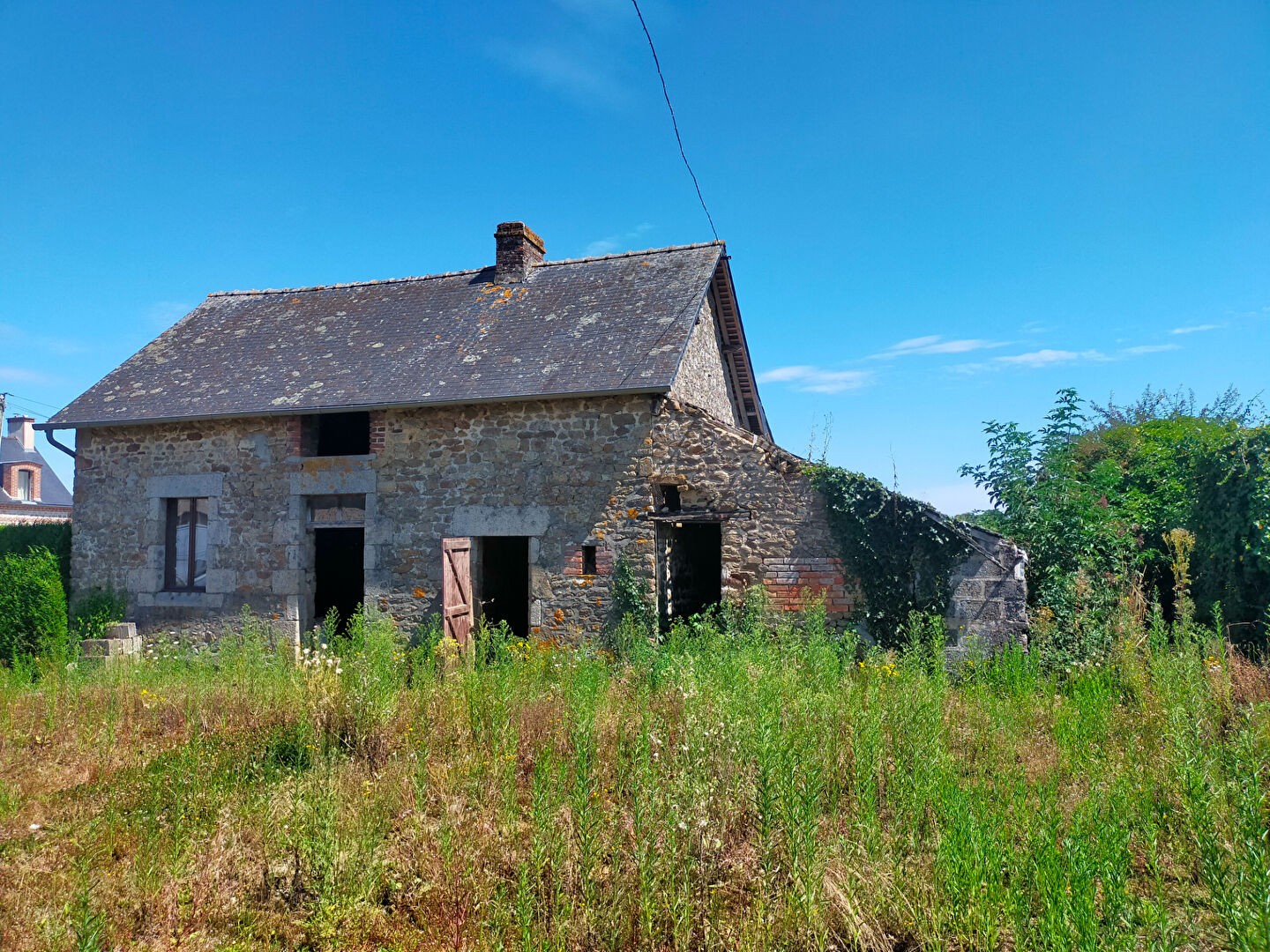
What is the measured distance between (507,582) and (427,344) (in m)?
3.82

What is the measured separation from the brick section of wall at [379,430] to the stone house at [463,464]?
0.03 meters

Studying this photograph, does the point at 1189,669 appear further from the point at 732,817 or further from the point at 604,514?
the point at 604,514

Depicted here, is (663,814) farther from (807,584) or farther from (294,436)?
(294,436)

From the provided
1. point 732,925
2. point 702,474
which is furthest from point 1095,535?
point 732,925

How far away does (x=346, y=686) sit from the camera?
6160 millimetres

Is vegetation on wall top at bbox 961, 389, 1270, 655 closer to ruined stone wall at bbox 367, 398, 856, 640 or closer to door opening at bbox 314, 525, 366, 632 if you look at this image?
ruined stone wall at bbox 367, 398, 856, 640

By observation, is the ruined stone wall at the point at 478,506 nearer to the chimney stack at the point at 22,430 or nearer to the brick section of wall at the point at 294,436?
the brick section of wall at the point at 294,436

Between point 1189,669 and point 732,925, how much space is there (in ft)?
12.3

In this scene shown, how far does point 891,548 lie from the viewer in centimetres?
867

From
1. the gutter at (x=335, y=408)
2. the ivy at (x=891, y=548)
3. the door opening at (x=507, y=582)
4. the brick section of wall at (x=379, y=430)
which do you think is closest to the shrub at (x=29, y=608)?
the gutter at (x=335, y=408)

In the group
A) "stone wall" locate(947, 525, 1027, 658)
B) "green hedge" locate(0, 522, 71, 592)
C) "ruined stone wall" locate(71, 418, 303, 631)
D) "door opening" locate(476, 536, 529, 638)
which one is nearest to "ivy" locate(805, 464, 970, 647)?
"stone wall" locate(947, 525, 1027, 658)

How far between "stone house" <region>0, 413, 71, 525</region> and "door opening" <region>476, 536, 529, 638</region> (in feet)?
79.1

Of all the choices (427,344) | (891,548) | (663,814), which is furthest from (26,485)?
(663,814)

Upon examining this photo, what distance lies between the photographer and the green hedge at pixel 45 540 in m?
11.6
